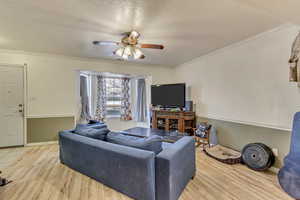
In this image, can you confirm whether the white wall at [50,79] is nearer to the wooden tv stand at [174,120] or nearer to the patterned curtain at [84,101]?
the patterned curtain at [84,101]

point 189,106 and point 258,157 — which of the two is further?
point 189,106

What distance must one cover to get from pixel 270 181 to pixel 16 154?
4645 millimetres

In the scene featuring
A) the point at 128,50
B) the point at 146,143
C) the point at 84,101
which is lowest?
the point at 146,143

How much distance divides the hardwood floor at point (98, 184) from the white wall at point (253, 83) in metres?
0.96

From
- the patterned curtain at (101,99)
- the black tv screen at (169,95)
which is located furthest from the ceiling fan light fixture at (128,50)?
the patterned curtain at (101,99)

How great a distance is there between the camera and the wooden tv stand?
4109 millimetres

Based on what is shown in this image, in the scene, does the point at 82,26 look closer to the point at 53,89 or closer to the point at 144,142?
the point at 144,142

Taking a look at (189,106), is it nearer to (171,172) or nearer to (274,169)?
(274,169)

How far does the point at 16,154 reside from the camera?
3.17 m

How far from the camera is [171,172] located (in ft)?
5.08

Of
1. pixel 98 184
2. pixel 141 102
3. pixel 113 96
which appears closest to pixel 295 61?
pixel 98 184

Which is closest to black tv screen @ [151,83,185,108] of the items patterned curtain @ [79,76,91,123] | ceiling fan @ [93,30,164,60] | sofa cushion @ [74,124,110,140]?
ceiling fan @ [93,30,164,60]

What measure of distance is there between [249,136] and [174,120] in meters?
1.92

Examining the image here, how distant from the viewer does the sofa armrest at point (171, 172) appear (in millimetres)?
1540
